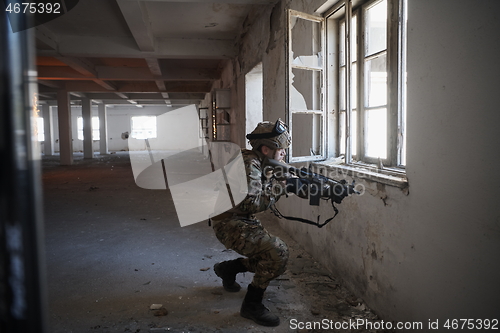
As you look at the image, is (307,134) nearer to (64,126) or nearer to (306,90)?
(306,90)

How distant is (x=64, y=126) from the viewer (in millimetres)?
12570

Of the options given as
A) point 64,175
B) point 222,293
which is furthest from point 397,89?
point 64,175

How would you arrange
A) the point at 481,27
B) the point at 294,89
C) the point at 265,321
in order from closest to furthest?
the point at 481,27 → the point at 265,321 → the point at 294,89

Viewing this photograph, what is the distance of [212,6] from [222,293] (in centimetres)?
410

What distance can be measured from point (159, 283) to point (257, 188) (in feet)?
4.18

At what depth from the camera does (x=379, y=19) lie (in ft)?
8.50

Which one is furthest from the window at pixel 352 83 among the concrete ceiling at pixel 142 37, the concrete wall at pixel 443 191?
the concrete ceiling at pixel 142 37

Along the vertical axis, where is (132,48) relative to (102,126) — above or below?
above

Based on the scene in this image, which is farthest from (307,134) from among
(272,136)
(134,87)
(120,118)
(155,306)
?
(120,118)

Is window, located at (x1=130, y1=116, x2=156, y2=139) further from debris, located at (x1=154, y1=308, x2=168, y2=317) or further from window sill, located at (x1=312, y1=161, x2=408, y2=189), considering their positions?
debris, located at (x1=154, y1=308, x2=168, y2=317)

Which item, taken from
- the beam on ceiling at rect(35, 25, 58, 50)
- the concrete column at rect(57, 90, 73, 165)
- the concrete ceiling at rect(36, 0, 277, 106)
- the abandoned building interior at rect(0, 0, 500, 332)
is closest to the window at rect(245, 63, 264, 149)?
the abandoned building interior at rect(0, 0, 500, 332)

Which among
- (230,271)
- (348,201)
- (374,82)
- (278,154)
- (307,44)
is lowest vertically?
(230,271)

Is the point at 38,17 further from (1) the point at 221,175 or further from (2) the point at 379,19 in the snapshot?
(2) the point at 379,19

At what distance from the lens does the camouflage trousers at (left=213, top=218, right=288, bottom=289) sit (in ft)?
7.25
